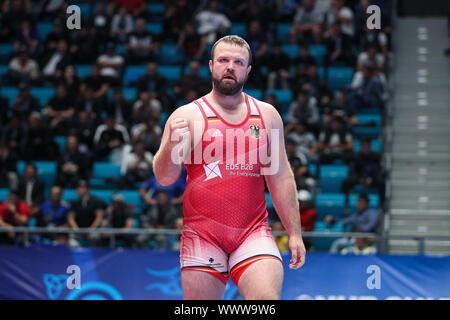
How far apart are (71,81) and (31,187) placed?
2923 mm

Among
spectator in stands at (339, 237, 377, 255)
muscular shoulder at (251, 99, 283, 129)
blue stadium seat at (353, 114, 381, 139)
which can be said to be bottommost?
spectator in stands at (339, 237, 377, 255)

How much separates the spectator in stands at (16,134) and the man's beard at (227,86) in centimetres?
958

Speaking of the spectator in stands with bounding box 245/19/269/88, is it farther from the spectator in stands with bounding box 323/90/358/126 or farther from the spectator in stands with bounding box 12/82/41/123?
the spectator in stands with bounding box 12/82/41/123

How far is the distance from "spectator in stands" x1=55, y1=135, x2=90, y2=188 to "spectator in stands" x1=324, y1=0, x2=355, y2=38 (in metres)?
5.93

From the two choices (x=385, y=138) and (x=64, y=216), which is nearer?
(x=64, y=216)

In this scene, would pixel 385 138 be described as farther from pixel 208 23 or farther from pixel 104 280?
pixel 104 280

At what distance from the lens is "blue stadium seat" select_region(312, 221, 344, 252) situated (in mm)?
11461

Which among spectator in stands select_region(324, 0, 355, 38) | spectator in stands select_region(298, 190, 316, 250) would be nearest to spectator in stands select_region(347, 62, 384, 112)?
spectator in stands select_region(324, 0, 355, 38)

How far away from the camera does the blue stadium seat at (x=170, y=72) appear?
50.4ft

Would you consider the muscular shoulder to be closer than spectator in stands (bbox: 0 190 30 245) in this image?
Yes

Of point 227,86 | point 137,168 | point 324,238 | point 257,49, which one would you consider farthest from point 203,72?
point 227,86

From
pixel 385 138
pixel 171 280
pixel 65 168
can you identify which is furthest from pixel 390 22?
pixel 171 280

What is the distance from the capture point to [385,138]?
1355 centimetres

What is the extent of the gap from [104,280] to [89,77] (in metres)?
6.15
